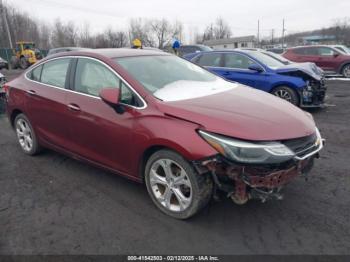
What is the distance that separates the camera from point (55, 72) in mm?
4188

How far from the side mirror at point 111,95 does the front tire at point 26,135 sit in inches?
81.6

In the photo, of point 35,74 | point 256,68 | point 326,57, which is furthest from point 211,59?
point 326,57

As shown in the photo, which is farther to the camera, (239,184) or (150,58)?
(150,58)

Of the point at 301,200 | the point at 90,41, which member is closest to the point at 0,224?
the point at 301,200

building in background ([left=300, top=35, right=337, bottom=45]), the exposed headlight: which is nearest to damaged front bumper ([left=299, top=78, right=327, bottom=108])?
the exposed headlight

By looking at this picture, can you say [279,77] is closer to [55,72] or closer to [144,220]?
[55,72]

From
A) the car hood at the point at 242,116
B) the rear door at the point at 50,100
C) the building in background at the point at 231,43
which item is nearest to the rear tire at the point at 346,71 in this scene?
the car hood at the point at 242,116

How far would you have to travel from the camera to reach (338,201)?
10.7 ft

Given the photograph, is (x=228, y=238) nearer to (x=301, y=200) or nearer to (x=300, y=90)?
(x=301, y=200)

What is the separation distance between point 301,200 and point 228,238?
3.58 feet

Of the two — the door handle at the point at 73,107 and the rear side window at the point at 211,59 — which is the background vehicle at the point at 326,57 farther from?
the door handle at the point at 73,107

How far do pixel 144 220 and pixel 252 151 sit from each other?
1.31m

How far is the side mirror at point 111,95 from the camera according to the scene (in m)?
3.07

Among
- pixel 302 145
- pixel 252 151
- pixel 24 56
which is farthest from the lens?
pixel 24 56
